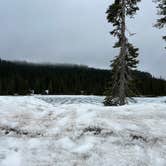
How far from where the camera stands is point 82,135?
7414 mm

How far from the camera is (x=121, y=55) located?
25.7 m

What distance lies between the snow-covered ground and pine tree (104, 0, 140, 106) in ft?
52.4

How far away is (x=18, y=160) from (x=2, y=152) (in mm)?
450

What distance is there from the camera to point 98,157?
6.56 metres

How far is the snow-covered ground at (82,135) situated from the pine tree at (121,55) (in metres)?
16.0

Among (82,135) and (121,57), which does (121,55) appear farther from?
(82,135)

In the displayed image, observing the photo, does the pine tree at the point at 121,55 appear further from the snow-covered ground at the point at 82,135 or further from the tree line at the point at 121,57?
the snow-covered ground at the point at 82,135

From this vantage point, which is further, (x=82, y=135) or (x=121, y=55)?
(x=121, y=55)

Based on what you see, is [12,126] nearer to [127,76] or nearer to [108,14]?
[127,76]

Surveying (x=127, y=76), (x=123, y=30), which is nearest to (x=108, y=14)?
(x=123, y=30)

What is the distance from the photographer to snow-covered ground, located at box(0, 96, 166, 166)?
6520mm

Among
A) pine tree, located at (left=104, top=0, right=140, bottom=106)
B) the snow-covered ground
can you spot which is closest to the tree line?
pine tree, located at (left=104, top=0, right=140, bottom=106)

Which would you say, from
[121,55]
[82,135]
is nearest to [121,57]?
[121,55]

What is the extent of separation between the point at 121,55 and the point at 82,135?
1871cm
